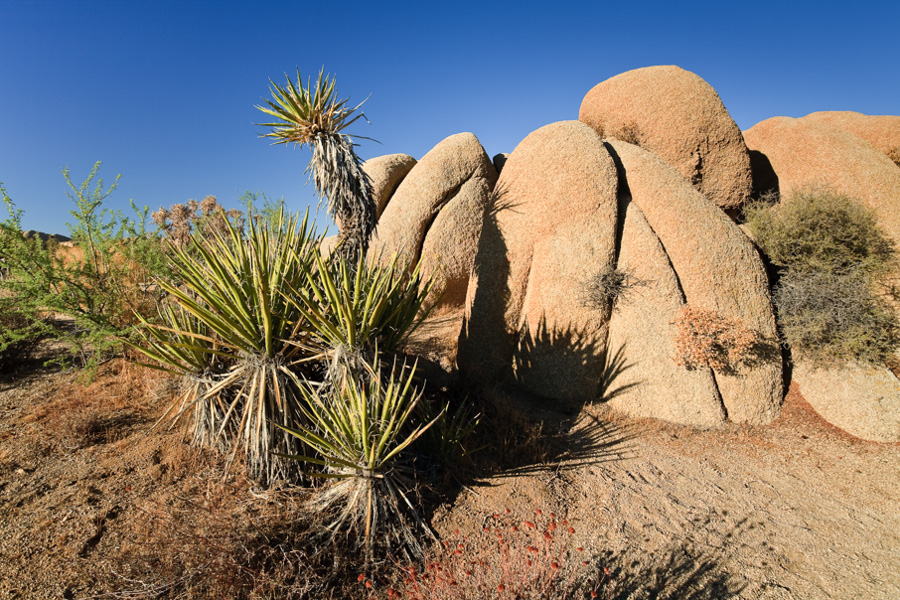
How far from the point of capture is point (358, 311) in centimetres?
446

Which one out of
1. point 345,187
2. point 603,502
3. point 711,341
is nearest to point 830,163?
point 711,341

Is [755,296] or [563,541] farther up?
[755,296]

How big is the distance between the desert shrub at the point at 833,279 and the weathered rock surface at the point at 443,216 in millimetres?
6637

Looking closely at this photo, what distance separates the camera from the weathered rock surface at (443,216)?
11375mm

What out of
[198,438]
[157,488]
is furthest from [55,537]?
[198,438]

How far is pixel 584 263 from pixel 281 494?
561 centimetres

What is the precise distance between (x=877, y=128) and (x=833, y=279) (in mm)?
5991

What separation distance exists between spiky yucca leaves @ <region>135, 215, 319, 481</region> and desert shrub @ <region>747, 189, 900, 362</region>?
768 centimetres

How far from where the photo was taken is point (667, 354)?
262 inches

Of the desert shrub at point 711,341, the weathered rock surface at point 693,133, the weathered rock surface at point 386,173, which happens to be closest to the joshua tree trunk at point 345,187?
the desert shrub at point 711,341

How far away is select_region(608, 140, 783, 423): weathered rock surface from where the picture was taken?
21.8 feet

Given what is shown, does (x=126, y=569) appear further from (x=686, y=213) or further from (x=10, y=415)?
(x=686, y=213)

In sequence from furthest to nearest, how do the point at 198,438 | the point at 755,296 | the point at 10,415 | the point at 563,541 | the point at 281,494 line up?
1. the point at 755,296
2. the point at 10,415
3. the point at 198,438
4. the point at 281,494
5. the point at 563,541

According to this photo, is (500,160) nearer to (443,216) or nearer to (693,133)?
(443,216)
